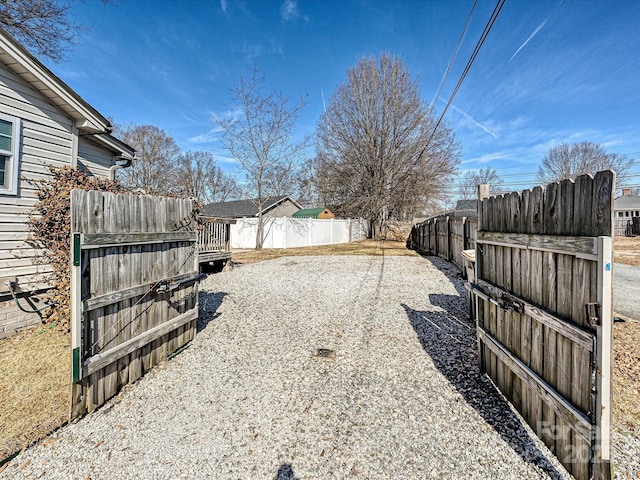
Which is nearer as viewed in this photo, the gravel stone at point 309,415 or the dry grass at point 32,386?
the gravel stone at point 309,415

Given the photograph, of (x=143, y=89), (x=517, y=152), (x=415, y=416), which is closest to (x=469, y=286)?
(x=415, y=416)

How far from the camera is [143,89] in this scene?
13500 mm

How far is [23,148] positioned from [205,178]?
33326mm

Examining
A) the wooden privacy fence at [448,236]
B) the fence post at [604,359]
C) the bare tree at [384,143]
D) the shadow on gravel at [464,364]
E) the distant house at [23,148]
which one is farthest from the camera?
the bare tree at [384,143]

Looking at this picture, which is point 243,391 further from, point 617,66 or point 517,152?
point 517,152

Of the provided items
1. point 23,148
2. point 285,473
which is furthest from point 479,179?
point 285,473

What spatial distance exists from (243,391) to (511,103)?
63.8ft

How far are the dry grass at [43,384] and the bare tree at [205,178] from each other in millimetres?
29183

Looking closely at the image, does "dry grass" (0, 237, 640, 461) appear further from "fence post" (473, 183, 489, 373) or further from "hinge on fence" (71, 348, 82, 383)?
"fence post" (473, 183, 489, 373)

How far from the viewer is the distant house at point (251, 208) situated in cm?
2531

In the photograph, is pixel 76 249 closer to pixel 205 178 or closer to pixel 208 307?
pixel 208 307

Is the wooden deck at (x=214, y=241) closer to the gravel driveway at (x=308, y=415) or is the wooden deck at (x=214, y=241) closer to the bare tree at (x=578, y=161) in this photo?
the gravel driveway at (x=308, y=415)

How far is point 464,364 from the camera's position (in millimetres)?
3398

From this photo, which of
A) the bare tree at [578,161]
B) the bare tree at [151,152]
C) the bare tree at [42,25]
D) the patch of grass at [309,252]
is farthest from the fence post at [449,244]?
the bare tree at [578,161]
